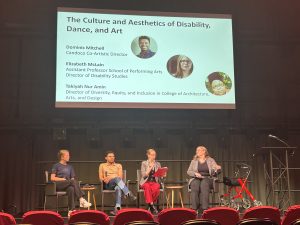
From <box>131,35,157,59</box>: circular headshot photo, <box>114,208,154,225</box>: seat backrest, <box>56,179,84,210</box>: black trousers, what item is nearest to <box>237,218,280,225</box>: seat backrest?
<box>114,208,154,225</box>: seat backrest

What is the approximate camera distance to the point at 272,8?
9180mm

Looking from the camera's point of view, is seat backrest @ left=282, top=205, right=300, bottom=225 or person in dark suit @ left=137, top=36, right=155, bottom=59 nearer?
seat backrest @ left=282, top=205, right=300, bottom=225

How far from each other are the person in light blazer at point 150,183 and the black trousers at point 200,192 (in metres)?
0.63

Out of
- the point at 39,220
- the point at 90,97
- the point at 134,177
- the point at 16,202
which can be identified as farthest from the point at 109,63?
the point at 39,220

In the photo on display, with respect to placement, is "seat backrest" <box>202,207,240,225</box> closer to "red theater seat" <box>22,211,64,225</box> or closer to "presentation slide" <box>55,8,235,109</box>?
"red theater seat" <box>22,211,64,225</box>

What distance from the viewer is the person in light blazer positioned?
271 inches

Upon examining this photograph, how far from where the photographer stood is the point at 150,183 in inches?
275

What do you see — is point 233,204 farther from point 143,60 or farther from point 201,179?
point 143,60

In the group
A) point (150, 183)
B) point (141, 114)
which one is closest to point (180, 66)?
point (141, 114)

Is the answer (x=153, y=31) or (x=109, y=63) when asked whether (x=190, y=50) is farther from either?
(x=109, y=63)

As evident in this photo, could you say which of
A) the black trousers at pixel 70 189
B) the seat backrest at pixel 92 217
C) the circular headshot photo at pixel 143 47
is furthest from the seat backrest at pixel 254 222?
the circular headshot photo at pixel 143 47

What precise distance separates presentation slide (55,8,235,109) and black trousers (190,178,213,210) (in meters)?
1.80

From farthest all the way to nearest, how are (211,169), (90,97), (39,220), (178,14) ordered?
(178,14) → (90,97) → (211,169) → (39,220)

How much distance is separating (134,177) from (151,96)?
175 cm
